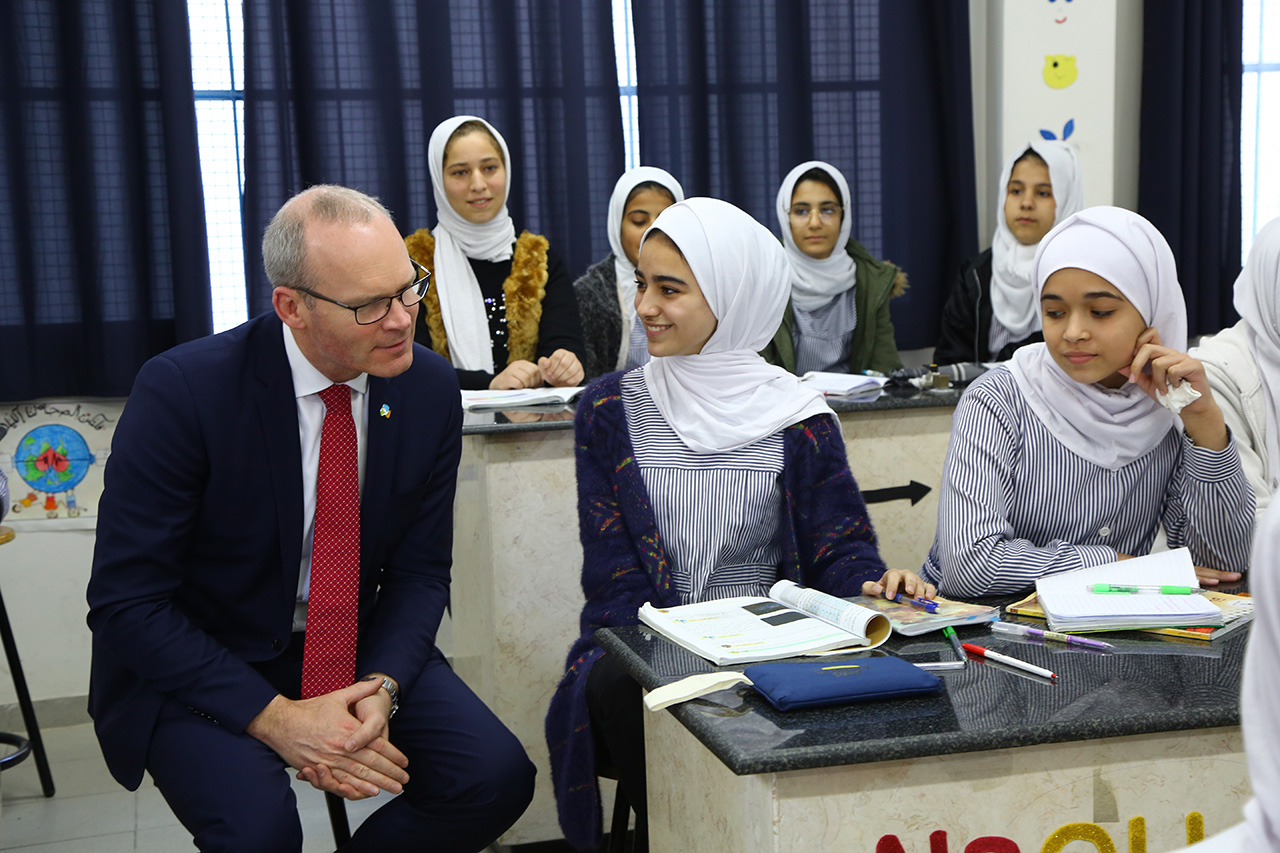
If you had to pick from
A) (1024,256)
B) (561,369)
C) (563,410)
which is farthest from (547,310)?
(1024,256)

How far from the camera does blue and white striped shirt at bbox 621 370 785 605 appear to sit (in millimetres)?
2029

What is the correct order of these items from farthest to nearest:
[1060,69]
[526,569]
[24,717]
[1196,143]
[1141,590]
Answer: [1196,143] → [1060,69] → [24,717] → [526,569] → [1141,590]

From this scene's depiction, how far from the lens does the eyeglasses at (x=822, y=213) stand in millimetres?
4125

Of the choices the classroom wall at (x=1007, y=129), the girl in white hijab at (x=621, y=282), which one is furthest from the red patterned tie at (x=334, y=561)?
the classroom wall at (x=1007, y=129)

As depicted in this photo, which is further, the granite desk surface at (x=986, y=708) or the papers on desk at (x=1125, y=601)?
the papers on desk at (x=1125, y=601)

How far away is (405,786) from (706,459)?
0.75 meters

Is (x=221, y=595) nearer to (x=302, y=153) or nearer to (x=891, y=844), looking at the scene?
(x=891, y=844)

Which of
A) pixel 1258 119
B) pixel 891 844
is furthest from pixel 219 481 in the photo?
pixel 1258 119

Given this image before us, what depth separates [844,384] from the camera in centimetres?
290

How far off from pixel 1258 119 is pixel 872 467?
313cm

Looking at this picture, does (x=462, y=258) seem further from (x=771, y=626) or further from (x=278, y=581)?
(x=771, y=626)

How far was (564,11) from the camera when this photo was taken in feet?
13.3

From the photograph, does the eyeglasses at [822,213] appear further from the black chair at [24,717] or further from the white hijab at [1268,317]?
the black chair at [24,717]

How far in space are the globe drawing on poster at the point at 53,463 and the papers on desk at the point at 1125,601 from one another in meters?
3.20
